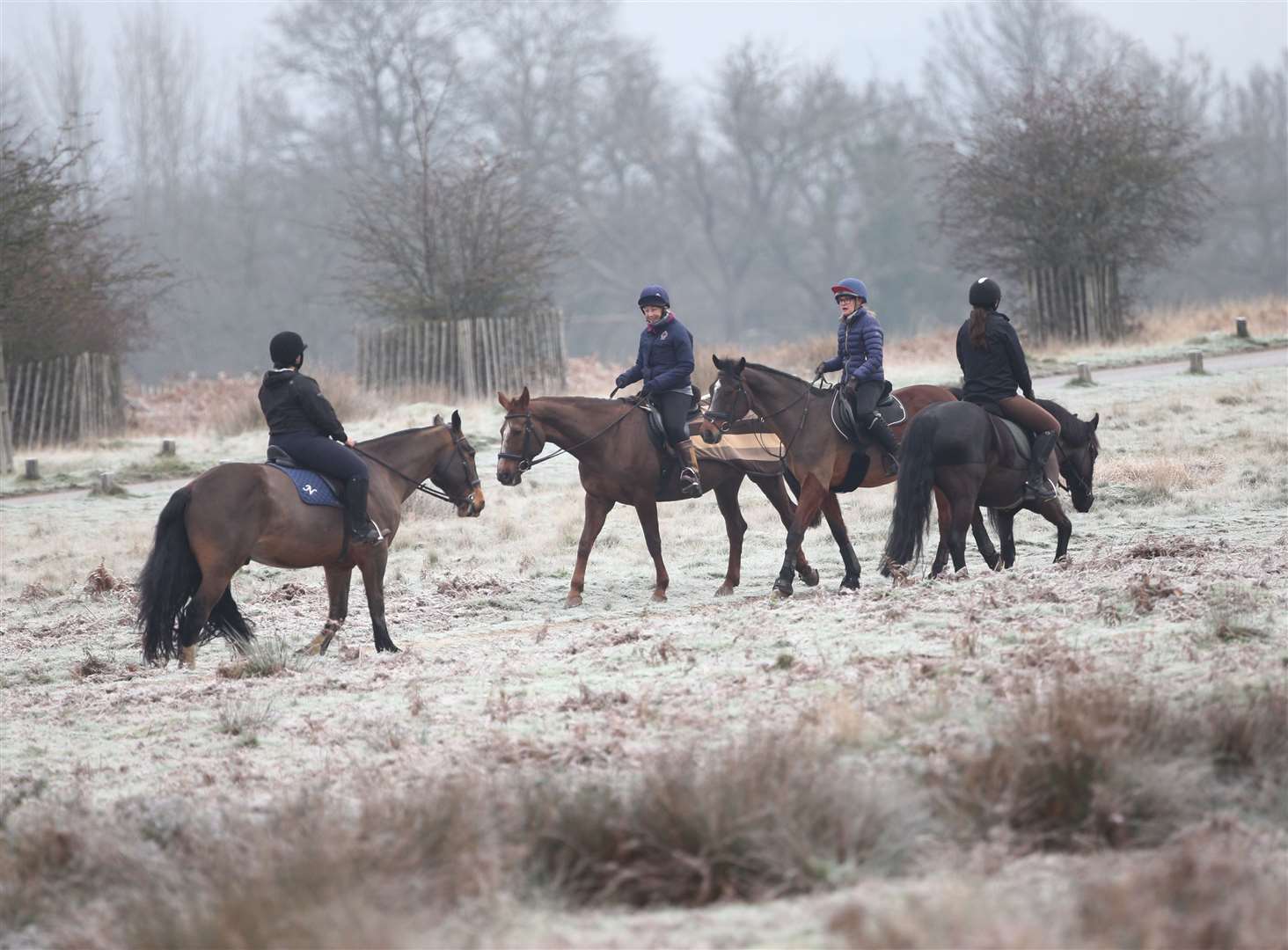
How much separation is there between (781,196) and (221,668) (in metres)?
67.2

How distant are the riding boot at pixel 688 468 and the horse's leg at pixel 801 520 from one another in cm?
102

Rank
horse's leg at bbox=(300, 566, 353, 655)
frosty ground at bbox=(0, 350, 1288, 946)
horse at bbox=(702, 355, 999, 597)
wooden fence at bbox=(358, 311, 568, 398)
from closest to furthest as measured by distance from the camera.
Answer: frosty ground at bbox=(0, 350, 1288, 946)
horse's leg at bbox=(300, 566, 353, 655)
horse at bbox=(702, 355, 999, 597)
wooden fence at bbox=(358, 311, 568, 398)

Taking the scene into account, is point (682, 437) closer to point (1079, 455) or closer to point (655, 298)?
point (655, 298)

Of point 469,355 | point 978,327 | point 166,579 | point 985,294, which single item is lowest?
point 166,579

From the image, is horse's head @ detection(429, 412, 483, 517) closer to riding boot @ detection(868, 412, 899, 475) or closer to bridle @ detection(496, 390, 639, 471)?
bridle @ detection(496, 390, 639, 471)

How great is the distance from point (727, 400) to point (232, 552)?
4437 mm

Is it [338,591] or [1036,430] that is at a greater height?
[1036,430]

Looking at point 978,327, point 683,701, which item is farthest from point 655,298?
point 683,701

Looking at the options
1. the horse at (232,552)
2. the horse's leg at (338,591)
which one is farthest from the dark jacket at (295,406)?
the horse's leg at (338,591)

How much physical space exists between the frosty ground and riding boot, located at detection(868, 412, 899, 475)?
1021mm

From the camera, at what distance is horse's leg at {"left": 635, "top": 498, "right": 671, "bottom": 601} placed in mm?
14375

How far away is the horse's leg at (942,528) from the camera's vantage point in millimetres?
12805

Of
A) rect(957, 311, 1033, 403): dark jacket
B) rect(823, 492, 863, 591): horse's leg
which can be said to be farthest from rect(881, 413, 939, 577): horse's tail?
rect(957, 311, 1033, 403): dark jacket

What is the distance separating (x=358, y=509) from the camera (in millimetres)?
11891
